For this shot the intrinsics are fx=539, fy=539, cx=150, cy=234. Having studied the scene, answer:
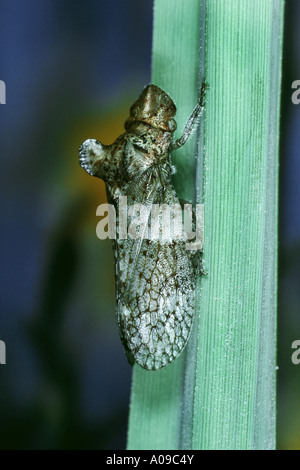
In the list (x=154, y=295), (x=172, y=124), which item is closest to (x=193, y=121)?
(x=172, y=124)

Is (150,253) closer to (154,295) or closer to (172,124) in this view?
(154,295)

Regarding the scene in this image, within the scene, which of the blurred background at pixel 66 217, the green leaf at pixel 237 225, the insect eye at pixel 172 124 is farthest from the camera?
the blurred background at pixel 66 217

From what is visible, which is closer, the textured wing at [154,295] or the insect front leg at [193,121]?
the insect front leg at [193,121]

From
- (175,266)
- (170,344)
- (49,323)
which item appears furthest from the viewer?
(49,323)

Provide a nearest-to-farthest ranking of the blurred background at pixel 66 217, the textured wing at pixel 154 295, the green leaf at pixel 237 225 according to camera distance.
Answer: the green leaf at pixel 237 225, the textured wing at pixel 154 295, the blurred background at pixel 66 217

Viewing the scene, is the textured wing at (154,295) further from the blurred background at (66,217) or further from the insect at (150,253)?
the blurred background at (66,217)

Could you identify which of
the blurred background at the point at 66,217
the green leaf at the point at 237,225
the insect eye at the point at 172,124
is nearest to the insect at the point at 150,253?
the insect eye at the point at 172,124

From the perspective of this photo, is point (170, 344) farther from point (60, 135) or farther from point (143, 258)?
point (60, 135)
